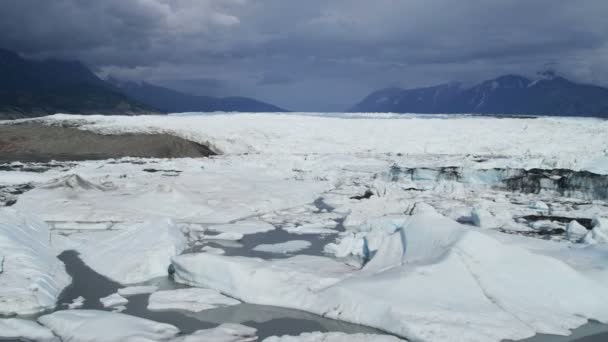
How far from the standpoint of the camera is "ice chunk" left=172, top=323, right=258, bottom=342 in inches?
202

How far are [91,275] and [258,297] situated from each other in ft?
8.21

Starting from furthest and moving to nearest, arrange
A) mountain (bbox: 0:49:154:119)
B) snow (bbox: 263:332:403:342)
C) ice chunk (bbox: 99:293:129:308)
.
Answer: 1. mountain (bbox: 0:49:154:119)
2. ice chunk (bbox: 99:293:129:308)
3. snow (bbox: 263:332:403:342)

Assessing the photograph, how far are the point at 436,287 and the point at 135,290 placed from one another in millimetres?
3637

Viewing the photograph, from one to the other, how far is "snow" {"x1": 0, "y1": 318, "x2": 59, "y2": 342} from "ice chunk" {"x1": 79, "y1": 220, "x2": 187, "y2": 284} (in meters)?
1.63

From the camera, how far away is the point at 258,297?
636 cm

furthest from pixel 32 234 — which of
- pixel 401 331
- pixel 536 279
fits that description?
pixel 536 279

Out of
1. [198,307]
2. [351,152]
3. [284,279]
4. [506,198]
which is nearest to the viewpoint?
[198,307]

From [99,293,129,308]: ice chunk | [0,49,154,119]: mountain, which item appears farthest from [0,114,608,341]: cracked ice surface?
[0,49,154,119]: mountain

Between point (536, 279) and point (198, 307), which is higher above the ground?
point (536, 279)

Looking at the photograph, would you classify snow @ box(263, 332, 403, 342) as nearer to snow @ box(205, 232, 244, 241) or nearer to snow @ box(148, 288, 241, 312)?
snow @ box(148, 288, 241, 312)

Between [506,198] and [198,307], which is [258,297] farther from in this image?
[506,198]

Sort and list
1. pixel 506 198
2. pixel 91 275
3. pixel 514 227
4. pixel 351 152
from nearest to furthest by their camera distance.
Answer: pixel 91 275 < pixel 514 227 < pixel 506 198 < pixel 351 152

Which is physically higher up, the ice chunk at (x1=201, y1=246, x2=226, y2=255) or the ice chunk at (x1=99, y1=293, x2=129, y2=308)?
the ice chunk at (x1=201, y1=246, x2=226, y2=255)

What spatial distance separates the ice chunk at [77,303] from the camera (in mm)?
6017
